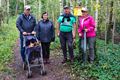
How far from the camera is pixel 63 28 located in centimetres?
1038

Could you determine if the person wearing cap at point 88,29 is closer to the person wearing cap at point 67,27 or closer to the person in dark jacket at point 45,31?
the person wearing cap at point 67,27

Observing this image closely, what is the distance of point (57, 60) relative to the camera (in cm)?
1185

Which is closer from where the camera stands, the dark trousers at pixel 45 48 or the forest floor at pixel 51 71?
the forest floor at pixel 51 71

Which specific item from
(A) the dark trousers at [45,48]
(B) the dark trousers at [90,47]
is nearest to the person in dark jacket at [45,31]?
(A) the dark trousers at [45,48]

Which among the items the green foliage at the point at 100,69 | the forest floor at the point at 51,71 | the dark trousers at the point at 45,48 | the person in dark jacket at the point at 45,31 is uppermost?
the person in dark jacket at the point at 45,31

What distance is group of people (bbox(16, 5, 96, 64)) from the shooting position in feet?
32.5

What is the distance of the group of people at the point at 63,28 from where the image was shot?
9.90 meters

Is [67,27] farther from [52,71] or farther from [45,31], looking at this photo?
[52,71]

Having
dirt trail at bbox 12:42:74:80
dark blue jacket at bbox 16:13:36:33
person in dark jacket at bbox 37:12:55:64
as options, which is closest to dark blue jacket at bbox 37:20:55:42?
person in dark jacket at bbox 37:12:55:64

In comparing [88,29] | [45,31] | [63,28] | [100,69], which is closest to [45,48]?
[45,31]

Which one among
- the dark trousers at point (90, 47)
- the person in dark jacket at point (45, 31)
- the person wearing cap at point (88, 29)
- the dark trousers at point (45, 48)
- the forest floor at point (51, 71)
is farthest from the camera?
the dark trousers at point (45, 48)

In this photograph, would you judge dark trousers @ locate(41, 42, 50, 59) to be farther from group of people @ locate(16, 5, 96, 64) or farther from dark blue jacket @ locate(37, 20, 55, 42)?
dark blue jacket @ locate(37, 20, 55, 42)

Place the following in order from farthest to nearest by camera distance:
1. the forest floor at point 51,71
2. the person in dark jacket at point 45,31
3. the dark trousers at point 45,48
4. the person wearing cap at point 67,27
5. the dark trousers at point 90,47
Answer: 1. the dark trousers at point 45,48
2. the person in dark jacket at point 45,31
3. the person wearing cap at point 67,27
4. the dark trousers at point 90,47
5. the forest floor at point 51,71

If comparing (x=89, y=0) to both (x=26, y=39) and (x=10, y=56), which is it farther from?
(x=26, y=39)
